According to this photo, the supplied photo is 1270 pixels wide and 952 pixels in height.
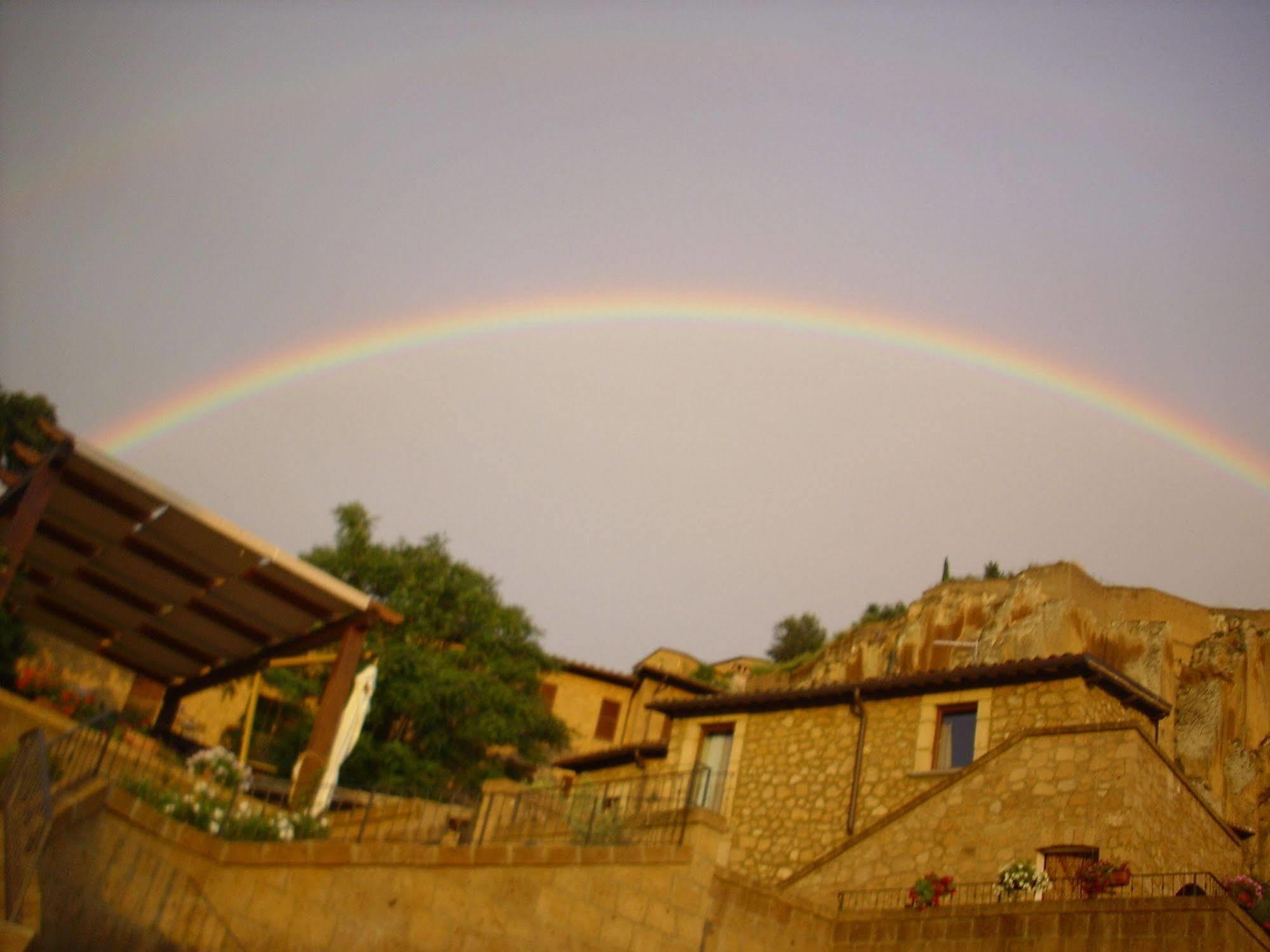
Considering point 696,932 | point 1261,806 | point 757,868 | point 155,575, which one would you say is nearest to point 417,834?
point 696,932

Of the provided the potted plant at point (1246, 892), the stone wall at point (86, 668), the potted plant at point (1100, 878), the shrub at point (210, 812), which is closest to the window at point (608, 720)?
the stone wall at point (86, 668)

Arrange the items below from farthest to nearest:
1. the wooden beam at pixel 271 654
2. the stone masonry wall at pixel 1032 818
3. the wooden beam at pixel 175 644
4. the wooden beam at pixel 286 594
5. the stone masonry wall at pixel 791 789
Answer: the wooden beam at pixel 175 644
the stone masonry wall at pixel 791 789
the wooden beam at pixel 271 654
the wooden beam at pixel 286 594
the stone masonry wall at pixel 1032 818

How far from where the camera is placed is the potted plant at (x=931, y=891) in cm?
1325

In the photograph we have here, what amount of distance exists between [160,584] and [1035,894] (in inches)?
498

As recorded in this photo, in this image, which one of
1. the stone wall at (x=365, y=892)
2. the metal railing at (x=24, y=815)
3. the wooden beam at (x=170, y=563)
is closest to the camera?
the metal railing at (x=24, y=815)

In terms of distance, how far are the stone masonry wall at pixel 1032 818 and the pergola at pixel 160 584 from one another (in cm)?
721

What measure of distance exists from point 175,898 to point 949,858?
910 centimetres

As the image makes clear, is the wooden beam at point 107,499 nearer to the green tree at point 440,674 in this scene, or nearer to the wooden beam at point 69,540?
the wooden beam at point 69,540

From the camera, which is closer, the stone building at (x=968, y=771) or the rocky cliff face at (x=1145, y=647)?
the stone building at (x=968, y=771)

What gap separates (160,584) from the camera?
656 inches

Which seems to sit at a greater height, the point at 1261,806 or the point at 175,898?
the point at 1261,806

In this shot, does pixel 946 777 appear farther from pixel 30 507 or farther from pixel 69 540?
pixel 69 540

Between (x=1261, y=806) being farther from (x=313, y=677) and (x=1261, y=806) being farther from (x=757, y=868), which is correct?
(x=313, y=677)

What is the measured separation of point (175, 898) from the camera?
1087 cm
